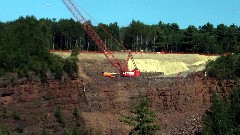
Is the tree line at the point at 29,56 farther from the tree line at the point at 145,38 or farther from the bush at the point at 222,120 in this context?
the tree line at the point at 145,38

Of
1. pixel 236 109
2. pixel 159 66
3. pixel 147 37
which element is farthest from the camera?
pixel 147 37

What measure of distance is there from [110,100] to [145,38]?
249 feet

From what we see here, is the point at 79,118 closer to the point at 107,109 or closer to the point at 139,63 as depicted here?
the point at 107,109

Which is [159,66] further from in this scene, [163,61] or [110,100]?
[110,100]

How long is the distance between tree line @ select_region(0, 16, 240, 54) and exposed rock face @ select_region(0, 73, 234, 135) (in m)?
58.1

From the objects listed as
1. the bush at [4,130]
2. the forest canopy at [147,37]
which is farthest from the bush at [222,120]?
the forest canopy at [147,37]

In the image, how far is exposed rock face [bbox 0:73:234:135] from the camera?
66812 millimetres

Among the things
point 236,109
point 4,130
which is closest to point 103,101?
point 4,130

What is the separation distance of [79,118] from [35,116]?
5.06 m

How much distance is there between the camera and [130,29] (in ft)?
481

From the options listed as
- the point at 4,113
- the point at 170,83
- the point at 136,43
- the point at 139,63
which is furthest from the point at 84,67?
the point at 136,43

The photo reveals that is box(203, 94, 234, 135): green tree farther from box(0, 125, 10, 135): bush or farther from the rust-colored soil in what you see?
box(0, 125, 10, 135): bush

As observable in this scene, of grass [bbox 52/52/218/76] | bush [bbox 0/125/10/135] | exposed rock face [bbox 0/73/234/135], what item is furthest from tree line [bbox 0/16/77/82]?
bush [bbox 0/125/10/135]

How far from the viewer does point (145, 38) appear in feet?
481
